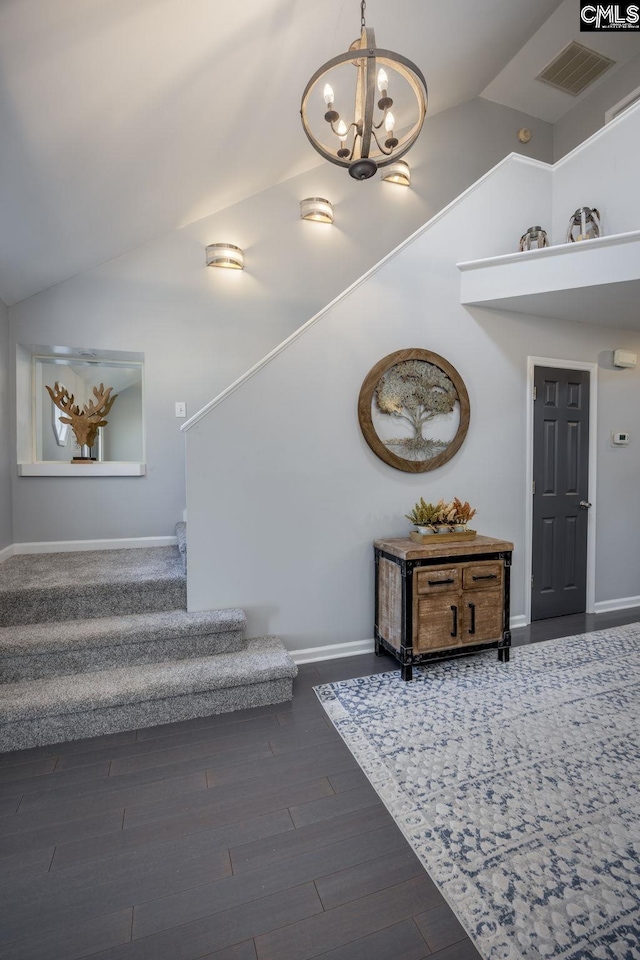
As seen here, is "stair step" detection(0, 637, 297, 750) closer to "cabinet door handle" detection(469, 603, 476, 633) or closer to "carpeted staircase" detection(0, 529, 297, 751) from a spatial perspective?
"carpeted staircase" detection(0, 529, 297, 751)

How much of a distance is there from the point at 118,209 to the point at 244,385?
1.60m

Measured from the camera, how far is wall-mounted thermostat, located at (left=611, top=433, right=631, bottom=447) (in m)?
3.96

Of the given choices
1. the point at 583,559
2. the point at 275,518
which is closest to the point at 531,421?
the point at 583,559

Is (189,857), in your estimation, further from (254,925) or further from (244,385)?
(244,385)

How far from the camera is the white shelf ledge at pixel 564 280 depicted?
2820mm

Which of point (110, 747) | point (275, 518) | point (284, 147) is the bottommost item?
point (110, 747)

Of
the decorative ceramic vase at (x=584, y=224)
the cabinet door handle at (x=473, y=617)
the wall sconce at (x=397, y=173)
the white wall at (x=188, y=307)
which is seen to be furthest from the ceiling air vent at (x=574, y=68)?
the cabinet door handle at (x=473, y=617)

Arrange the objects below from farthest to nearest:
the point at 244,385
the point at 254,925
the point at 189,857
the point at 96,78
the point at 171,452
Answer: the point at 171,452 < the point at 244,385 < the point at 96,78 < the point at 189,857 < the point at 254,925

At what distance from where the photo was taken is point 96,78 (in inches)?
77.3

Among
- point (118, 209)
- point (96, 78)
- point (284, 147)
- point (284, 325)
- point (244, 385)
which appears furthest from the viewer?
point (284, 325)

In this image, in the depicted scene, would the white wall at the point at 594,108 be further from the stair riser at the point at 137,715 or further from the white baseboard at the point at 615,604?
the stair riser at the point at 137,715

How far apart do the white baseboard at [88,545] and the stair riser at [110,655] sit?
4.65ft

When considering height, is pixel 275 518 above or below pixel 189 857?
above

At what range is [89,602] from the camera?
2.63 metres
